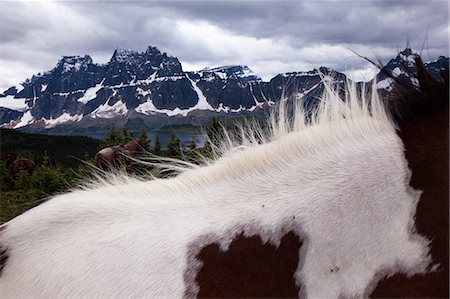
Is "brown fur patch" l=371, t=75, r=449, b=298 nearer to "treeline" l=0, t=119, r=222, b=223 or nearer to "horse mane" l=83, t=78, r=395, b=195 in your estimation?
"horse mane" l=83, t=78, r=395, b=195

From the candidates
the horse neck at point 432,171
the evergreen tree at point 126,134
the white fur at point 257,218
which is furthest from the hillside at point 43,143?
the horse neck at point 432,171

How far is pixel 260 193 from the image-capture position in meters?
2.48

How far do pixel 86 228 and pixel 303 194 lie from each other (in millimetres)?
1283

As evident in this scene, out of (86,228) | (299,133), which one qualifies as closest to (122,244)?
(86,228)

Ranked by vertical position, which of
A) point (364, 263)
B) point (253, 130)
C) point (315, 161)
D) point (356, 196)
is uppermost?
point (253, 130)

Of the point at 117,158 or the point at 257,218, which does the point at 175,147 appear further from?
the point at 257,218

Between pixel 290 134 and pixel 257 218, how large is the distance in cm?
58

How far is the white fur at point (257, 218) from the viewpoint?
225 centimetres

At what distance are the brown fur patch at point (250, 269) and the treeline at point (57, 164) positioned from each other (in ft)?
2.71

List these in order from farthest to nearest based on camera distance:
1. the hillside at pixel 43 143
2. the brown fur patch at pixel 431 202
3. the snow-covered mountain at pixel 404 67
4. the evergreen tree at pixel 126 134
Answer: the hillside at pixel 43 143
the evergreen tree at pixel 126 134
the snow-covered mountain at pixel 404 67
the brown fur patch at pixel 431 202

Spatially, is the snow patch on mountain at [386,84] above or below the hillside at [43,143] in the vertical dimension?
above

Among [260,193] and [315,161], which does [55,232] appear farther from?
[315,161]

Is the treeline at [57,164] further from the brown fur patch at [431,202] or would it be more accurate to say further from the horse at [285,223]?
the brown fur patch at [431,202]

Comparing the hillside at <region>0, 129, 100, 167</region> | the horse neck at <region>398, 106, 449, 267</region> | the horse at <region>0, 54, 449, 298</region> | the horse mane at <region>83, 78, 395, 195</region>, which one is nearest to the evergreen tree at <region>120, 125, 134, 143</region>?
the horse mane at <region>83, 78, 395, 195</region>
